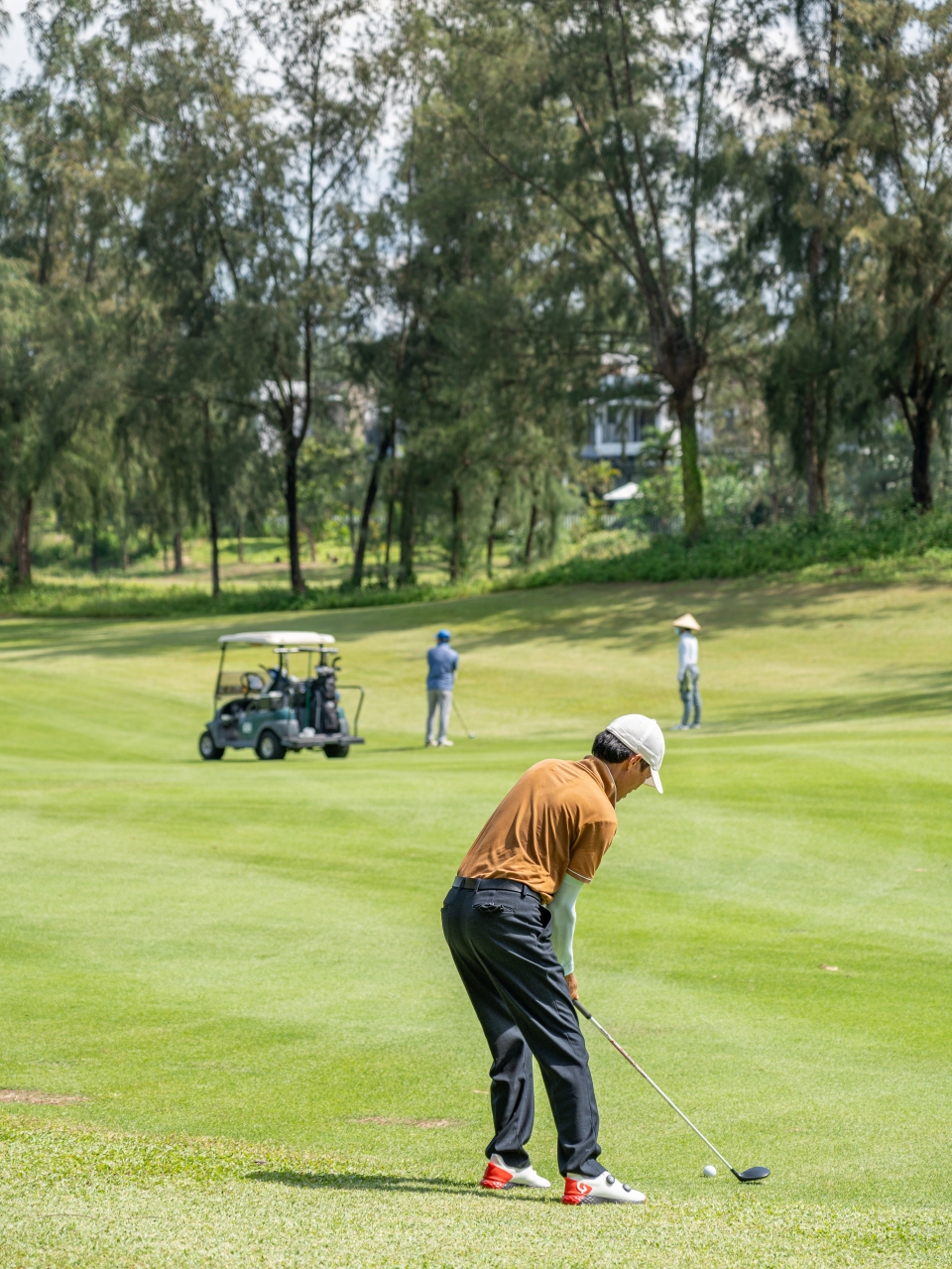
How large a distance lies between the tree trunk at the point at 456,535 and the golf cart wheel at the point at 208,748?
97.6 feet

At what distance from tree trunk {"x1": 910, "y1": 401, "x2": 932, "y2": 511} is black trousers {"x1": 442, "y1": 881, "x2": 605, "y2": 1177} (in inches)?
1501

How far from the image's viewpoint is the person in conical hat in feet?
A: 74.3

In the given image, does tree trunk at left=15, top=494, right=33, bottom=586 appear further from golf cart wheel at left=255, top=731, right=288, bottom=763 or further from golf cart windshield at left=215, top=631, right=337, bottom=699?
golf cart wheel at left=255, top=731, right=288, bottom=763

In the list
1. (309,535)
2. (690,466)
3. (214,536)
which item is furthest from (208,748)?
(309,535)

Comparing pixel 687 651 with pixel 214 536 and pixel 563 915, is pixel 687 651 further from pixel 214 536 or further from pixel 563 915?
pixel 214 536

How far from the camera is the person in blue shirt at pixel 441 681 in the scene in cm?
2206

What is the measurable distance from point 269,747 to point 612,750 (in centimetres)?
1715

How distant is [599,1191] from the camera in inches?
188

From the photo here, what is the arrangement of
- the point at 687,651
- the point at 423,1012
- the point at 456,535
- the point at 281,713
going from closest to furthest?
the point at 423,1012, the point at 281,713, the point at 687,651, the point at 456,535

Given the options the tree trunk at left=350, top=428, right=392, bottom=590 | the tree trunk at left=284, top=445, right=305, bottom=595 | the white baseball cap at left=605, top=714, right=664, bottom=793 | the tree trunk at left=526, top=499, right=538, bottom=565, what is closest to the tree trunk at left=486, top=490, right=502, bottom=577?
the tree trunk at left=526, top=499, right=538, bottom=565

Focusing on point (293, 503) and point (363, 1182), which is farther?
point (293, 503)

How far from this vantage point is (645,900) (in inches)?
415

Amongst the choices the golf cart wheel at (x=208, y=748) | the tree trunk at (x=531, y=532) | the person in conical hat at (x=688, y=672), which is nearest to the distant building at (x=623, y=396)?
the tree trunk at (x=531, y=532)

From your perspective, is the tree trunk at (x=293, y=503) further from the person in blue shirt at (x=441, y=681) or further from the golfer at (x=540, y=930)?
the golfer at (x=540, y=930)
